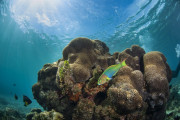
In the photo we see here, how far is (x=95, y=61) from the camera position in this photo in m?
4.67

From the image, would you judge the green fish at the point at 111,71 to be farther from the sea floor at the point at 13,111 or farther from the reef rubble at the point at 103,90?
the sea floor at the point at 13,111

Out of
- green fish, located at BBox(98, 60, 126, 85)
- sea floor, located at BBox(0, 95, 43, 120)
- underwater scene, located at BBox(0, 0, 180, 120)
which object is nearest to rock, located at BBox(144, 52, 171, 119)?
underwater scene, located at BBox(0, 0, 180, 120)

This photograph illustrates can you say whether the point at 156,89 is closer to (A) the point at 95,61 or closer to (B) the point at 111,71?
(B) the point at 111,71

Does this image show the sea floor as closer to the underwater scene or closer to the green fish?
the underwater scene

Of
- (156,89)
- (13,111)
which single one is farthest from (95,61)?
(13,111)

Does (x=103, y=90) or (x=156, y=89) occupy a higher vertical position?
(x=103, y=90)

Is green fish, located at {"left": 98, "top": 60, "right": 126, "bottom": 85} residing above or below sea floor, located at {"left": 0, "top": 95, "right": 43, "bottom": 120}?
below

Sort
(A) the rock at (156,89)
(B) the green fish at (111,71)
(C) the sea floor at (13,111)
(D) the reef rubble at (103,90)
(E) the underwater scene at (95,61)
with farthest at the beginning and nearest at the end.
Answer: (C) the sea floor at (13,111) < (A) the rock at (156,89) < (E) the underwater scene at (95,61) < (D) the reef rubble at (103,90) < (B) the green fish at (111,71)

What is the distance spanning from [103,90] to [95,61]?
4.54ft

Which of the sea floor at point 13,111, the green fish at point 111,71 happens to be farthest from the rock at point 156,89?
the sea floor at point 13,111

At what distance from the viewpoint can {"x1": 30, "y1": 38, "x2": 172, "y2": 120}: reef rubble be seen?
297 centimetres

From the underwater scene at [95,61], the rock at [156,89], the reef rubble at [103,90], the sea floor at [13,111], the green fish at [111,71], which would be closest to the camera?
the green fish at [111,71]

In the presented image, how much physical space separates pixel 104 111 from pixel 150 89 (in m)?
1.82

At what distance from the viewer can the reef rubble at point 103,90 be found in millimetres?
2967
